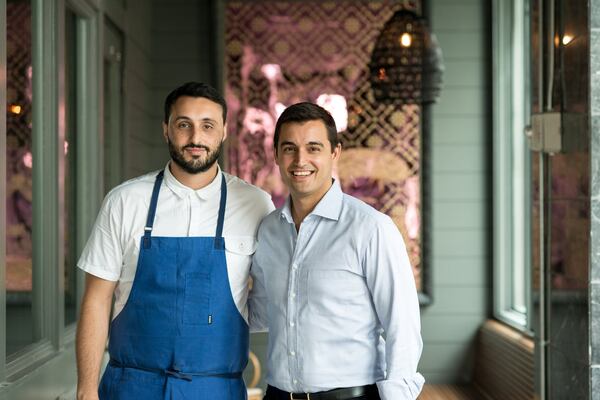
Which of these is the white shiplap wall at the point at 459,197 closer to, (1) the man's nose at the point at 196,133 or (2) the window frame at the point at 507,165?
(2) the window frame at the point at 507,165

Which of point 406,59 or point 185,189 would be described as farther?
point 406,59

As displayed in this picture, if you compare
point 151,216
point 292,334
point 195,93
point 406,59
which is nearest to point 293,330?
point 292,334

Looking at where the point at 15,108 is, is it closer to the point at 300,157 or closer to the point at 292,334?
the point at 300,157

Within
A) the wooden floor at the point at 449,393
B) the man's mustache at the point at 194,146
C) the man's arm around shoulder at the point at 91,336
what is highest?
the man's mustache at the point at 194,146

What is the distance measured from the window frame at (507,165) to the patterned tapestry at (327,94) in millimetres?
519

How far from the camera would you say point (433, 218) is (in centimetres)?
586

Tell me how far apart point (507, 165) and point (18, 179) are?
3549 mm

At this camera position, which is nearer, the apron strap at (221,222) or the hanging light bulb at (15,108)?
the apron strap at (221,222)

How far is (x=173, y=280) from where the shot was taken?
2.31 meters

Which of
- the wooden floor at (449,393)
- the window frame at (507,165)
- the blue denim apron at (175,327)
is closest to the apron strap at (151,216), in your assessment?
the blue denim apron at (175,327)

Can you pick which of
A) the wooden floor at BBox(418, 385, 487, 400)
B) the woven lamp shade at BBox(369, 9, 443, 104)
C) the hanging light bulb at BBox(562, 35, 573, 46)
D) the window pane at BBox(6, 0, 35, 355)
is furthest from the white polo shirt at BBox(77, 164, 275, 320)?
the wooden floor at BBox(418, 385, 487, 400)

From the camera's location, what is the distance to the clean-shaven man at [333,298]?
2.16 meters

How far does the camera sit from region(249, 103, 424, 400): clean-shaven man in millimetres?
2164

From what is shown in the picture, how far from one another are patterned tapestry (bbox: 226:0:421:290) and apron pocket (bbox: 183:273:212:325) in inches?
137
